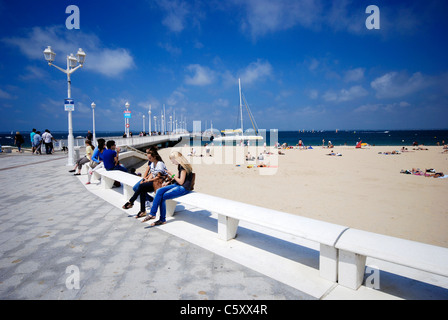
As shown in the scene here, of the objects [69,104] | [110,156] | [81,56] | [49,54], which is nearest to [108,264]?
[110,156]

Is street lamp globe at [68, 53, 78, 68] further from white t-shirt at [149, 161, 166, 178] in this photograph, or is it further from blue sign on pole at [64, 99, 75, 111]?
white t-shirt at [149, 161, 166, 178]

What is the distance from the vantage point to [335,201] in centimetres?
864

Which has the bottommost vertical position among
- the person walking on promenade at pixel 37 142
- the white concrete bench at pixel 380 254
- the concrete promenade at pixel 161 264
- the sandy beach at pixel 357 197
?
the sandy beach at pixel 357 197

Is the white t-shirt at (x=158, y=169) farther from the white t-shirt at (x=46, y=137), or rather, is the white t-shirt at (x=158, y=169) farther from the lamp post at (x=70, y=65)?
the white t-shirt at (x=46, y=137)

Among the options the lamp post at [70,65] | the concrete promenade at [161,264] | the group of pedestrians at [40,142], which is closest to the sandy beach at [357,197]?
the concrete promenade at [161,264]

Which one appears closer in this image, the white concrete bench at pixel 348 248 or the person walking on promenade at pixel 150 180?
the white concrete bench at pixel 348 248

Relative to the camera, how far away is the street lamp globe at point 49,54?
12891 mm

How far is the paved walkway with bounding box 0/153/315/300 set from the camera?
8.78 ft

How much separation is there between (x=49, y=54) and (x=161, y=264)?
14.4 m

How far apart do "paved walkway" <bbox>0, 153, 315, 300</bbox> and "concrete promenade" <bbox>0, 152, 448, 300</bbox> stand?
1 cm

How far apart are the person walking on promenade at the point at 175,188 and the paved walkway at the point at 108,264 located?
32 centimetres

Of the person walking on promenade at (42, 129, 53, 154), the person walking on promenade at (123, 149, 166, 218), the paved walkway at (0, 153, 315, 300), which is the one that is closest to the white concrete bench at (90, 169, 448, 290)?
the paved walkway at (0, 153, 315, 300)

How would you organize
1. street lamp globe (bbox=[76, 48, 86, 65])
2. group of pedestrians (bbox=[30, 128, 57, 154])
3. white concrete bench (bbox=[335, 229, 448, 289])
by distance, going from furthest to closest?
group of pedestrians (bbox=[30, 128, 57, 154]) < street lamp globe (bbox=[76, 48, 86, 65]) < white concrete bench (bbox=[335, 229, 448, 289])
